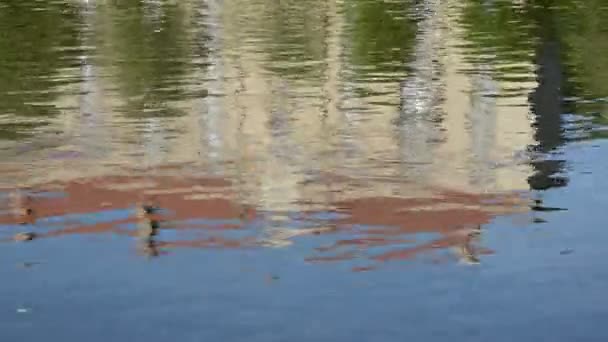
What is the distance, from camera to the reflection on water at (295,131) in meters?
13.0

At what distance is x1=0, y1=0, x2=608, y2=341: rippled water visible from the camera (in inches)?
397

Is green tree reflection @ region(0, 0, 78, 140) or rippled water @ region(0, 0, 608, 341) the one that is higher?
rippled water @ region(0, 0, 608, 341)

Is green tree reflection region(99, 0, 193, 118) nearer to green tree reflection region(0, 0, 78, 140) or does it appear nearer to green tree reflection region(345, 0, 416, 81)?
green tree reflection region(0, 0, 78, 140)

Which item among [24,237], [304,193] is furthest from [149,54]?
[24,237]

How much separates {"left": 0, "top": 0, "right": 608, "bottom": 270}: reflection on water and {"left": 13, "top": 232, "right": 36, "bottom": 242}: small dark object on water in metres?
0.10

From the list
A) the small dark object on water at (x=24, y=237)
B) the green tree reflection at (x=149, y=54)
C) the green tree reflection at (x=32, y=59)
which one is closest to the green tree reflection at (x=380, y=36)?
the green tree reflection at (x=149, y=54)

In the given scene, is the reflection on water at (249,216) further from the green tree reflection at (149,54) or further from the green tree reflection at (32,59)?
the green tree reflection at (149,54)

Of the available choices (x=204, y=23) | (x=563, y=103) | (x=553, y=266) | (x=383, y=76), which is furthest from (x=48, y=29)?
(x=553, y=266)

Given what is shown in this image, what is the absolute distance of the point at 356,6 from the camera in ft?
138

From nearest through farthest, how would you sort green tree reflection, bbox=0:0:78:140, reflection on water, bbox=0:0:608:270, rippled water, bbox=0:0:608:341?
rippled water, bbox=0:0:608:341, reflection on water, bbox=0:0:608:270, green tree reflection, bbox=0:0:78:140

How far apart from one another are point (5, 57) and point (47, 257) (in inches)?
667

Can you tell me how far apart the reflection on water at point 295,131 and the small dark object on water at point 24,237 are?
103mm

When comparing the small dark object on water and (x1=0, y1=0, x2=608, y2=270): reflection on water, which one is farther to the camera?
(x1=0, y1=0, x2=608, y2=270): reflection on water

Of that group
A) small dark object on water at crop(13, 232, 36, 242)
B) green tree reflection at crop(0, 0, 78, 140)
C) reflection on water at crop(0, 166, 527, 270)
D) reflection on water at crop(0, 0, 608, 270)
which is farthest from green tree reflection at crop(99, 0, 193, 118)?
small dark object on water at crop(13, 232, 36, 242)
